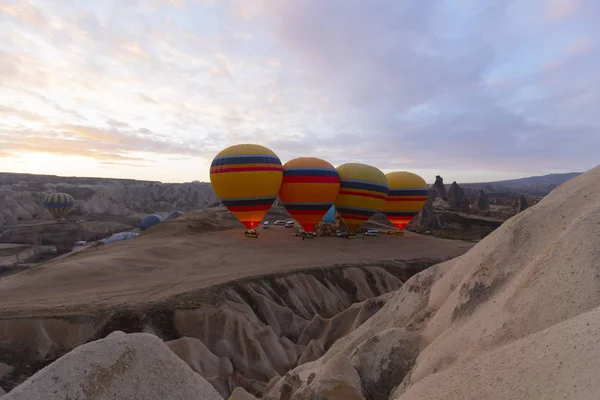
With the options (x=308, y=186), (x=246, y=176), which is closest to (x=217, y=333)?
(x=246, y=176)

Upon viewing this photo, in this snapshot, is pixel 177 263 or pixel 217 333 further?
pixel 177 263

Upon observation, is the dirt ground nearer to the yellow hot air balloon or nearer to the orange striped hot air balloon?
the orange striped hot air balloon

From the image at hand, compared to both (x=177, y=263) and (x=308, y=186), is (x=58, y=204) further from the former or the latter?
(x=308, y=186)

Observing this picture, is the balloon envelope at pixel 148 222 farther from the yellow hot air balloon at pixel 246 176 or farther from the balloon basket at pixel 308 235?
the balloon basket at pixel 308 235

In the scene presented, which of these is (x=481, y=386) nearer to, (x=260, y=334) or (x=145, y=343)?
(x=145, y=343)

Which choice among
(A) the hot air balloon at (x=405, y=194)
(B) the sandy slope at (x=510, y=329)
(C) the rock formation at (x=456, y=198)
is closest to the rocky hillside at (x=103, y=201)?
(A) the hot air balloon at (x=405, y=194)

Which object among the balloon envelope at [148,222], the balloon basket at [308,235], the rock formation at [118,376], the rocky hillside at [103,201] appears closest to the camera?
the rock formation at [118,376]

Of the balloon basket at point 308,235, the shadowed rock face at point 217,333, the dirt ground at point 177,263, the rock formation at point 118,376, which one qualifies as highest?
the rock formation at point 118,376

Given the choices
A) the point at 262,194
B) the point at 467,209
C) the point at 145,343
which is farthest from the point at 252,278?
the point at 467,209

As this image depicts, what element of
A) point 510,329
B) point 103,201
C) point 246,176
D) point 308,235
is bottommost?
point 308,235
